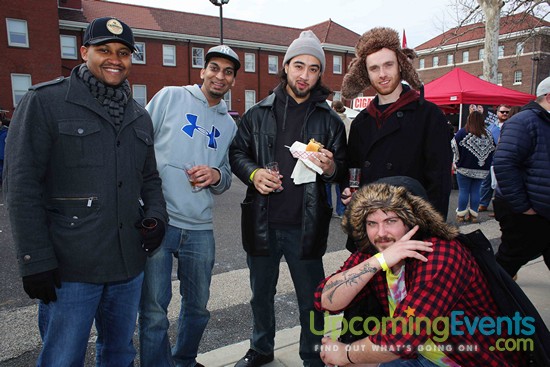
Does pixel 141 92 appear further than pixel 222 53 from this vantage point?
Yes

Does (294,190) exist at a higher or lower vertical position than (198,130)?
lower

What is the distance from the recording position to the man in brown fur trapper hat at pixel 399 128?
247 cm

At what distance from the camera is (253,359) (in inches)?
113

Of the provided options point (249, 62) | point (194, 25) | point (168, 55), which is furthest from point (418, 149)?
point (194, 25)

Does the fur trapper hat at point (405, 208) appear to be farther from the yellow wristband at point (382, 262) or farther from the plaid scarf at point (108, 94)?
the plaid scarf at point (108, 94)

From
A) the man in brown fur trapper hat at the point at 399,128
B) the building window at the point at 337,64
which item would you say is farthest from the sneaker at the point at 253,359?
the building window at the point at 337,64

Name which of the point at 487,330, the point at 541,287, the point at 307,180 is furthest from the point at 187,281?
the point at 541,287

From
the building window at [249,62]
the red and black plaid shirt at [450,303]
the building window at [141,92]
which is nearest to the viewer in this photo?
the red and black plaid shirt at [450,303]

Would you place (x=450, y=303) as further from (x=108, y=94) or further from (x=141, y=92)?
(x=141, y=92)

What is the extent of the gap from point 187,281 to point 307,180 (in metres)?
1.10

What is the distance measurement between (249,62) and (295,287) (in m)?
32.7

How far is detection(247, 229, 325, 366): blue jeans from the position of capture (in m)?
Result: 2.77

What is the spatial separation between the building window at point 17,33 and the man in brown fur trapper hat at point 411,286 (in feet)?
93.5

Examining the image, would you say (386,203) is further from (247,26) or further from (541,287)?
(247,26)
